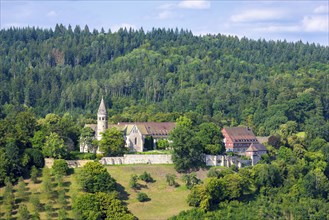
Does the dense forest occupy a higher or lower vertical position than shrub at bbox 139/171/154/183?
higher

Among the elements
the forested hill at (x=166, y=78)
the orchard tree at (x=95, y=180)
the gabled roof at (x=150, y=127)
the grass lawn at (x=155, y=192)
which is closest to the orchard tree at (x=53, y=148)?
the orchard tree at (x=95, y=180)

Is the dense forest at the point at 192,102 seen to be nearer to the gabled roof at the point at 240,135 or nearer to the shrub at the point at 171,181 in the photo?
the gabled roof at the point at 240,135

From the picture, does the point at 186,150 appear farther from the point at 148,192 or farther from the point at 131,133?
the point at 131,133

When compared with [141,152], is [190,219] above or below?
below

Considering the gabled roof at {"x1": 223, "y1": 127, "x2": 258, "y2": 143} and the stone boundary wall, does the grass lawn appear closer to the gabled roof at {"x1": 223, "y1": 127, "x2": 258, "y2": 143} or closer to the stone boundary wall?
the stone boundary wall

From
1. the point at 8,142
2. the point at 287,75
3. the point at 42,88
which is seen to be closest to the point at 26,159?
the point at 8,142

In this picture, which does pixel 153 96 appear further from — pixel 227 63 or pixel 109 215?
pixel 109 215

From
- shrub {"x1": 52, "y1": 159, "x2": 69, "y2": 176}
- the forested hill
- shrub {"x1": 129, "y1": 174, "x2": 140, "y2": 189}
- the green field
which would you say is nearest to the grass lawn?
the green field

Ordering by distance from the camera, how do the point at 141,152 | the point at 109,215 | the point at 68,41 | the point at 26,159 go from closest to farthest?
1. the point at 109,215
2. the point at 26,159
3. the point at 141,152
4. the point at 68,41
